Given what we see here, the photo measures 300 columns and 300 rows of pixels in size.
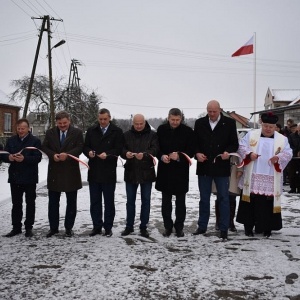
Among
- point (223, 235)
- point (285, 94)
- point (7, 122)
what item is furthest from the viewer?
point (285, 94)

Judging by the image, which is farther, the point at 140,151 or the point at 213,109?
the point at 140,151

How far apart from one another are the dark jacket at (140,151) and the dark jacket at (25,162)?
4.32 feet

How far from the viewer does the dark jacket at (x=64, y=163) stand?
5.71m

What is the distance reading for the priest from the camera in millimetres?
5664

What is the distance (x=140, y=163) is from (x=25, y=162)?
1.69 meters

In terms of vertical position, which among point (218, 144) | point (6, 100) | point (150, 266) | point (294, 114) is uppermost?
point (6, 100)

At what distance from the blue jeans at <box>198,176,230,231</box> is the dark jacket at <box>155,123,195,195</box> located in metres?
0.27

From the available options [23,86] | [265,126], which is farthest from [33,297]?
[23,86]

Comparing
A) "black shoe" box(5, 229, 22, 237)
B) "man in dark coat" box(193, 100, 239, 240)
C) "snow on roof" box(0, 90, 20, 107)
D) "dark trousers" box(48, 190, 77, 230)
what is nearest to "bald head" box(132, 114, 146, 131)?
"man in dark coat" box(193, 100, 239, 240)

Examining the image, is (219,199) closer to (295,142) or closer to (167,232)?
(167,232)

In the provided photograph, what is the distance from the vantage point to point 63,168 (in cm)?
579

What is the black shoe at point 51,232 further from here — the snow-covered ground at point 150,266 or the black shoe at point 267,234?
the black shoe at point 267,234

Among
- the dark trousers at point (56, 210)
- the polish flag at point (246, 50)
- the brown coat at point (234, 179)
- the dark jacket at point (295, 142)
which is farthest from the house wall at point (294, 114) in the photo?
the dark trousers at point (56, 210)

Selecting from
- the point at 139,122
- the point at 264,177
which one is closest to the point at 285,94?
the point at 264,177
